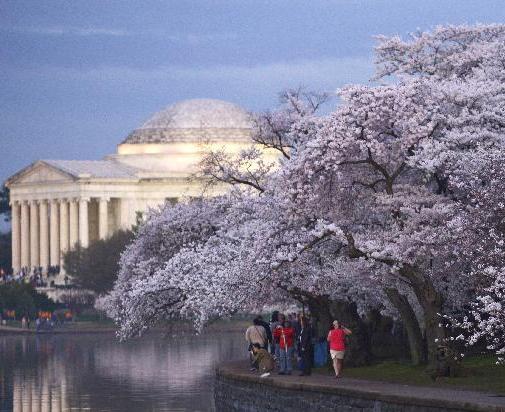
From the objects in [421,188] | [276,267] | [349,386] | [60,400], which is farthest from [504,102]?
[60,400]

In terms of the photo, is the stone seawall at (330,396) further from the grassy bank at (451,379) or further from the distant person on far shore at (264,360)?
the grassy bank at (451,379)

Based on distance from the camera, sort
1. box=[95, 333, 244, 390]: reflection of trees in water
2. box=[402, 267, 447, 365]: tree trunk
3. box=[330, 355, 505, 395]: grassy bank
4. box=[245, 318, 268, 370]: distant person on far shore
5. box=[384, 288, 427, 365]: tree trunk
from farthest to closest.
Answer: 1. box=[95, 333, 244, 390]: reflection of trees in water
2. box=[245, 318, 268, 370]: distant person on far shore
3. box=[384, 288, 427, 365]: tree trunk
4. box=[402, 267, 447, 365]: tree trunk
5. box=[330, 355, 505, 395]: grassy bank

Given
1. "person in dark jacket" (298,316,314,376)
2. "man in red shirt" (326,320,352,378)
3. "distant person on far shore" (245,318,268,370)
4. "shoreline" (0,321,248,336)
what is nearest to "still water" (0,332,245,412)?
"distant person on far shore" (245,318,268,370)

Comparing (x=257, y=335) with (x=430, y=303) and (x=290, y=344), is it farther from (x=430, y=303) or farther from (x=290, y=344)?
(x=430, y=303)

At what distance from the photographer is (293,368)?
70.6 metres

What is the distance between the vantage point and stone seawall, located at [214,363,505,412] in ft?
163

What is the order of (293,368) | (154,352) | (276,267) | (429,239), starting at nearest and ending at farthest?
(429,239) → (276,267) → (293,368) → (154,352)

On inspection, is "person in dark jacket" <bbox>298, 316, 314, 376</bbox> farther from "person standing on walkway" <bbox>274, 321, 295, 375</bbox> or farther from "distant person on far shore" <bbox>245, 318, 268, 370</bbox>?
"distant person on far shore" <bbox>245, 318, 268, 370</bbox>

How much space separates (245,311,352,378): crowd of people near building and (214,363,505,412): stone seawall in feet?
2.48

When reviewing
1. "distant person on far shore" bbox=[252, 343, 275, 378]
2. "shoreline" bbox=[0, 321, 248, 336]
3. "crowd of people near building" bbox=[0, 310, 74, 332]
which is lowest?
"distant person on far shore" bbox=[252, 343, 275, 378]

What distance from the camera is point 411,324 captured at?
64812mm

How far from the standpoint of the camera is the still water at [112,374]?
72.3 m

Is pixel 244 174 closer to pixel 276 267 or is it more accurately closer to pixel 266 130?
pixel 266 130

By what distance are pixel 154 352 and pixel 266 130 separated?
41.0 m
